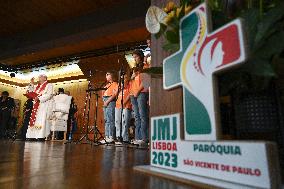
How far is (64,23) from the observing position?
482cm

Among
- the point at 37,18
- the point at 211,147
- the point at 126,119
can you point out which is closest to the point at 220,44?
the point at 211,147

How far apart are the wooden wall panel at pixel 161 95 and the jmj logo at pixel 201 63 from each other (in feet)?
0.74

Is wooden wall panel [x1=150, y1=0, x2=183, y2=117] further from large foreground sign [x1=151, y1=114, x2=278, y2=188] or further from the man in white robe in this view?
the man in white robe

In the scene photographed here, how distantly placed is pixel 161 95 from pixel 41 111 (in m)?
4.42

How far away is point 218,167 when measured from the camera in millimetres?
616

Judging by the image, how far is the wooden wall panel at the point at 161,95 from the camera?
1.02 meters

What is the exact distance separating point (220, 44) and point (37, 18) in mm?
4857

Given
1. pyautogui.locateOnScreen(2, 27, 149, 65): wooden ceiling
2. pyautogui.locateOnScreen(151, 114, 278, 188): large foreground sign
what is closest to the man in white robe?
pyautogui.locateOnScreen(2, 27, 149, 65): wooden ceiling

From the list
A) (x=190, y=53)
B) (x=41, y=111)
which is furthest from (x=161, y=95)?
(x=41, y=111)

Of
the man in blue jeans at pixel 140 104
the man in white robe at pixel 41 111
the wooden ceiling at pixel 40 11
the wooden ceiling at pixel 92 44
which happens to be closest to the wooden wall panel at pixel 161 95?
the man in blue jeans at pixel 140 104

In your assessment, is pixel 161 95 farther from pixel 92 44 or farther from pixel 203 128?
pixel 92 44

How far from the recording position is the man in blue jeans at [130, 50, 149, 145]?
3.04 m

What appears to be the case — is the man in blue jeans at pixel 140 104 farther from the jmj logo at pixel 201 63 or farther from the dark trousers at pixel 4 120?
the dark trousers at pixel 4 120

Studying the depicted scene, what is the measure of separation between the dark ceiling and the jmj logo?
3456mm
